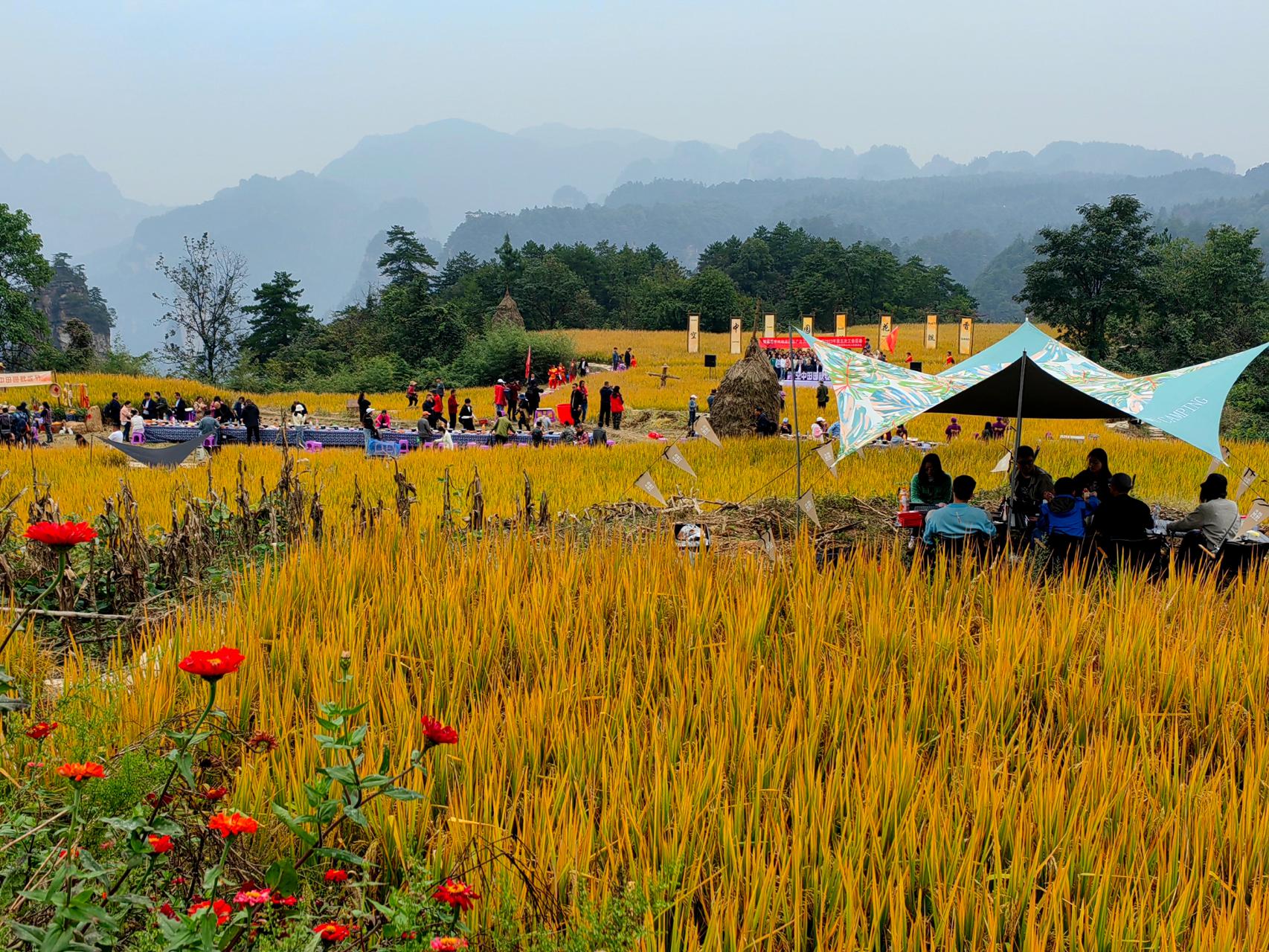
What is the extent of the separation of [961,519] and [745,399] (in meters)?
9.46

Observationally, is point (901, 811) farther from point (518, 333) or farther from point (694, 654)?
point (518, 333)

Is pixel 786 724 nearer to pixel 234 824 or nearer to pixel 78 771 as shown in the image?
pixel 234 824

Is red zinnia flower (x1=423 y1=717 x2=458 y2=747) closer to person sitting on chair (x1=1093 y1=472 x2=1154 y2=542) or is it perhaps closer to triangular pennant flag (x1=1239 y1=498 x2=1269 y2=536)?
person sitting on chair (x1=1093 y1=472 x2=1154 y2=542)

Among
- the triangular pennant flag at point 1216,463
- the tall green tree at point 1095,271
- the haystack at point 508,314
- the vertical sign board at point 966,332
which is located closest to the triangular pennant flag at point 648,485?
the triangular pennant flag at point 1216,463

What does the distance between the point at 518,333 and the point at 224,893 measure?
31.5 meters

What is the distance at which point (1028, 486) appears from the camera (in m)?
7.10

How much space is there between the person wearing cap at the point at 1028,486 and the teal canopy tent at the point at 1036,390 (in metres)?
0.51

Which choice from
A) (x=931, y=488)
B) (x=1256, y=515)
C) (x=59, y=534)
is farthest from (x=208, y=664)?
(x=1256, y=515)

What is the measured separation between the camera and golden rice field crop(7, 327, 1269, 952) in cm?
203

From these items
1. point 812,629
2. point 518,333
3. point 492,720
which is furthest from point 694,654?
point 518,333

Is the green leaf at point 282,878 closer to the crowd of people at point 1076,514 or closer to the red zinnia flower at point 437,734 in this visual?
the red zinnia flower at point 437,734

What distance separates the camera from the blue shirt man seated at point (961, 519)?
17.9 feet

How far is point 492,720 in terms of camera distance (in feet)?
8.87

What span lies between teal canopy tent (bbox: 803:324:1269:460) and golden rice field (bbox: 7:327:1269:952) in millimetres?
1487
